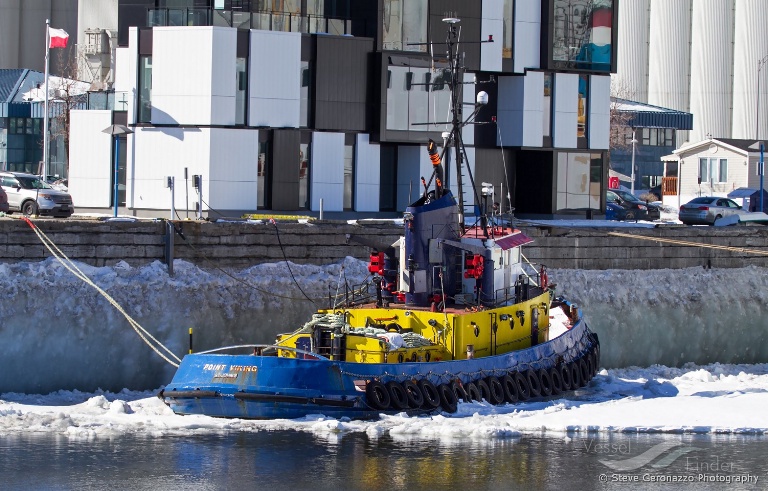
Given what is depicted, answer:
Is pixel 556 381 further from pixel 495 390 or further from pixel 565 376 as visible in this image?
pixel 495 390

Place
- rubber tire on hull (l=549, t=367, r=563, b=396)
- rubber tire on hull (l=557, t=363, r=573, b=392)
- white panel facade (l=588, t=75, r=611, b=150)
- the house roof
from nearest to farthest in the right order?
1. rubber tire on hull (l=549, t=367, r=563, b=396)
2. rubber tire on hull (l=557, t=363, r=573, b=392)
3. white panel facade (l=588, t=75, r=611, b=150)
4. the house roof

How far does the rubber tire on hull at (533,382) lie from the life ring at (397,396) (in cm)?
399

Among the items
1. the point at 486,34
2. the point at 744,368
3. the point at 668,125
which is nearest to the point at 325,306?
the point at 744,368

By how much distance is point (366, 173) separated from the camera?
43.1 m

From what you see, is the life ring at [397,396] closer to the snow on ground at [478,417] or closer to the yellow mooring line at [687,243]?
the snow on ground at [478,417]

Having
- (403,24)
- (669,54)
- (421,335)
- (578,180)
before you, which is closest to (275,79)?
(403,24)

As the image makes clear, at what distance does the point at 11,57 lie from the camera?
9581 cm

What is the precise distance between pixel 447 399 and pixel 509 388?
90.2 inches

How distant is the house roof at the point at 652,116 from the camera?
85812 millimetres

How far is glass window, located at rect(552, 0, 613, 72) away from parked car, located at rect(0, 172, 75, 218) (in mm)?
17703

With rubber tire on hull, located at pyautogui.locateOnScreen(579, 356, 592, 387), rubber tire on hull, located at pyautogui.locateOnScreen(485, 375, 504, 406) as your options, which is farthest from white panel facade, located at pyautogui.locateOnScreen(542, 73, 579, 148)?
rubber tire on hull, located at pyautogui.locateOnScreen(485, 375, 504, 406)

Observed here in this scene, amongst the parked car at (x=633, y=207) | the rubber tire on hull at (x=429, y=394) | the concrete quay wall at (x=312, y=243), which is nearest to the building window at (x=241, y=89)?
the concrete quay wall at (x=312, y=243)

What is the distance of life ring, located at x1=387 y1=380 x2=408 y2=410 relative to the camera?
78.2ft

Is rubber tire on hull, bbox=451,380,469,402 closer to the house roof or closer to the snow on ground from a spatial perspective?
the snow on ground
